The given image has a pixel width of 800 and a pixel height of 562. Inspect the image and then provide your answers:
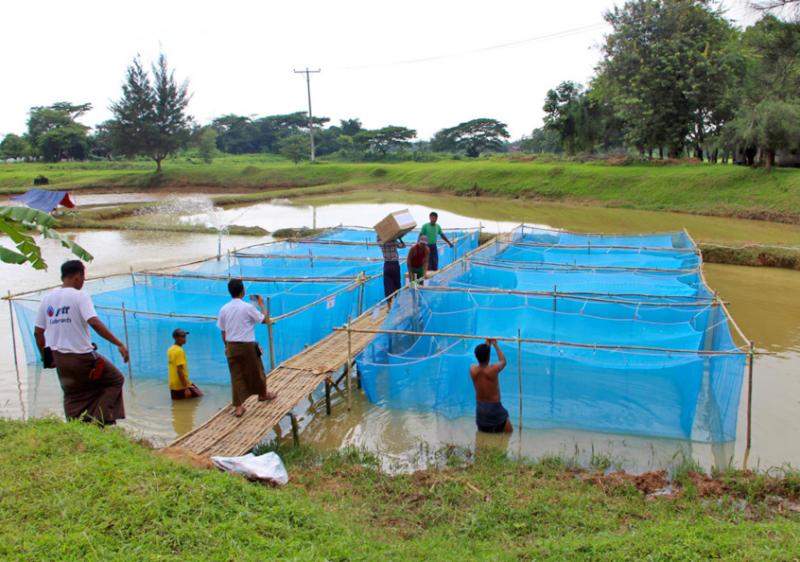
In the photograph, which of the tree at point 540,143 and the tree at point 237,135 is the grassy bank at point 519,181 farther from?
the tree at point 540,143

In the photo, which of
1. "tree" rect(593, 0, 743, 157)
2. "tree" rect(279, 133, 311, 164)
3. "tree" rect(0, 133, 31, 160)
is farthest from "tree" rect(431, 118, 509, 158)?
"tree" rect(0, 133, 31, 160)

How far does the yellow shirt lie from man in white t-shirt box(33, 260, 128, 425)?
1816 mm

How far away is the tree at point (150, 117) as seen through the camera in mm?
40781

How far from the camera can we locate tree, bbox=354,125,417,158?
53469 millimetres

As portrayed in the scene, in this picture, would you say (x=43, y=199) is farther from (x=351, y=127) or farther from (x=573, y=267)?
(x=351, y=127)

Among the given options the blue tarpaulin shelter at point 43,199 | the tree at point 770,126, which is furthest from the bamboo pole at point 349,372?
the tree at point 770,126

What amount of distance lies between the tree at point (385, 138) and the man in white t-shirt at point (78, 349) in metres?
49.1

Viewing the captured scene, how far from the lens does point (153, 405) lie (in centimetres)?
696

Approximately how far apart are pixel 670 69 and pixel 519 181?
864cm

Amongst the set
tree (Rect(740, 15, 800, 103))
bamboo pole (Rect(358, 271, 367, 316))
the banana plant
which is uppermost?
tree (Rect(740, 15, 800, 103))

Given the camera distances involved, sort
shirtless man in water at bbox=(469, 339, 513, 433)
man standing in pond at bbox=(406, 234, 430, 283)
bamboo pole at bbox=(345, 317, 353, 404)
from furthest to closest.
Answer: man standing in pond at bbox=(406, 234, 430, 283)
bamboo pole at bbox=(345, 317, 353, 404)
shirtless man in water at bbox=(469, 339, 513, 433)

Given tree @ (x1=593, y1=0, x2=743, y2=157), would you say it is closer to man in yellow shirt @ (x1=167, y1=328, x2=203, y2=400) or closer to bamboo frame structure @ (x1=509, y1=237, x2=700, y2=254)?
bamboo frame structure @ (x1=509, y1=237, x2=700, y2=254)

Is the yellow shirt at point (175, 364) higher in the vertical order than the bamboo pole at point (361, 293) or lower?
lower

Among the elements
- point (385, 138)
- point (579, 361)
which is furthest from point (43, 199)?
point (385, 138)
